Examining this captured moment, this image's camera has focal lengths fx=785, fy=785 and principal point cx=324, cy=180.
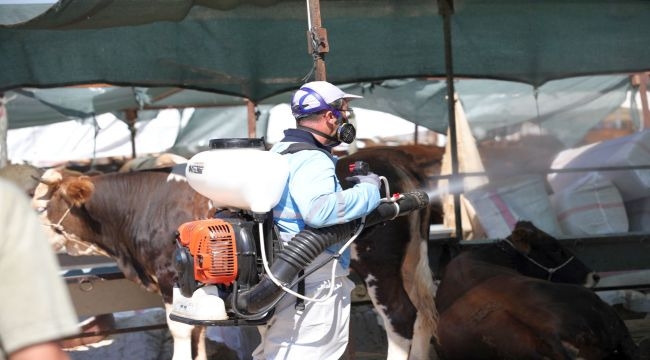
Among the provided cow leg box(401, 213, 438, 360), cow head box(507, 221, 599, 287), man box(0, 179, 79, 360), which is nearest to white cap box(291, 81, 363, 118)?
man box(0, 179, 79, 360)

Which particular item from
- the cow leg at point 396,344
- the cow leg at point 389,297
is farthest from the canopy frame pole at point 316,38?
the cow leg at point 396,344

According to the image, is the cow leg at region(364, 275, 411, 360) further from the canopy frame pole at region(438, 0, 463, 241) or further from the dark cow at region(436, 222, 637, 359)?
the canopy frame pole at region(438, 0, 463, 241)

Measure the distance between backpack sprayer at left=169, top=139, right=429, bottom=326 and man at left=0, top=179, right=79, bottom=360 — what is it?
1623mm

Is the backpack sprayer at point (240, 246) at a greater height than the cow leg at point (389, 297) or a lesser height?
greater

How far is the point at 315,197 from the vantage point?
122 inches

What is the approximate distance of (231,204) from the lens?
127 inches

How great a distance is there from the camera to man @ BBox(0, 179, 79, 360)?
1434 mm

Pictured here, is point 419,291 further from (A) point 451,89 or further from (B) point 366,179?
(B) point 366,179

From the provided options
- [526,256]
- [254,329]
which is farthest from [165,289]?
[526,256]

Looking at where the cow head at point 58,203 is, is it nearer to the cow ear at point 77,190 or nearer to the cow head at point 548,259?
the cow ear at point 77,190

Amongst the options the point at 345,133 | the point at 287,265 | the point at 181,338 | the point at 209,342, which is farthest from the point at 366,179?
the point at 209,342

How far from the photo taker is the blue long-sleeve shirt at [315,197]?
309cm

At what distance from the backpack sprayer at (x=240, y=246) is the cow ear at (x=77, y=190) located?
254cm

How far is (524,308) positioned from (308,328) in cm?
194
